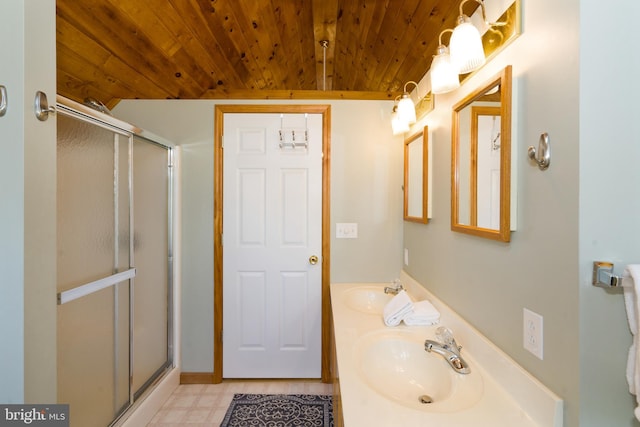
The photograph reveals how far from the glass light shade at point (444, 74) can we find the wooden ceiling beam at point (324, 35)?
96 centimetres

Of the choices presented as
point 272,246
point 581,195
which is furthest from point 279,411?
point 581,195

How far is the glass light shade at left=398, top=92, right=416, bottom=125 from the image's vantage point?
66.1 inches

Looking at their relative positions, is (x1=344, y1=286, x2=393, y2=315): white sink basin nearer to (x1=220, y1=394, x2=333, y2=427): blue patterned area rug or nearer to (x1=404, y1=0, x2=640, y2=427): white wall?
(x1=220, y1=394, x2=333, y2=427): blue patterned area rug

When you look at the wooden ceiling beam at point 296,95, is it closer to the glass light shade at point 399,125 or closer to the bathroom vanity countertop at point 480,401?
the glass light shade at point 399,125

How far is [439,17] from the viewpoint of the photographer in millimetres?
1400

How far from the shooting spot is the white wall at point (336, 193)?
2.06 meters

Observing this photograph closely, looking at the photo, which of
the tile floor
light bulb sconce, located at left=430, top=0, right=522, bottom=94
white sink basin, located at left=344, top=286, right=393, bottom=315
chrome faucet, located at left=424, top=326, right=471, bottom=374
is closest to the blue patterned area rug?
the tile floor

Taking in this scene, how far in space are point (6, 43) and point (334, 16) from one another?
1.63m

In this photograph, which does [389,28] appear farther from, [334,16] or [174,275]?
[174,275]

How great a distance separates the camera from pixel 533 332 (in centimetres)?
77

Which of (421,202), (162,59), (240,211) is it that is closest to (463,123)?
(421,202)

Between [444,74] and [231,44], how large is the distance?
1.41 metres

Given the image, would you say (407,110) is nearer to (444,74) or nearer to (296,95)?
(444,74)

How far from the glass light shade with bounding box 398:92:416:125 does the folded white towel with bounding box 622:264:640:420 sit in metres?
1.31
